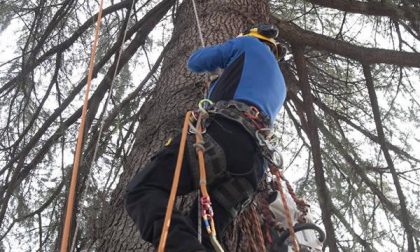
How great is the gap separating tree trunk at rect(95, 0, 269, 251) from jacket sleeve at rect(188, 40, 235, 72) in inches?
8.9

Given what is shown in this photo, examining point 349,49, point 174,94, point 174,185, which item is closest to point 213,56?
point 174,94

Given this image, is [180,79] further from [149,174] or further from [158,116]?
[149,174]

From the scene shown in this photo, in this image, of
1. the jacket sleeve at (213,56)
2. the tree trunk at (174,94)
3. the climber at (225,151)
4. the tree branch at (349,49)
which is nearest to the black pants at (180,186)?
the climber at (225,151)

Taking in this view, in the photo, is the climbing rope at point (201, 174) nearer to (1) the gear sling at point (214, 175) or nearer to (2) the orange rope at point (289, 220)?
(1) the gear sling at point (214, 175)

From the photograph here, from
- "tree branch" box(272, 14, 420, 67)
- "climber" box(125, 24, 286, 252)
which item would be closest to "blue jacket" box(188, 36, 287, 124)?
"climber" box(125, 24, 286, 252)

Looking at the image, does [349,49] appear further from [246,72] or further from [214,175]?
[214,175]

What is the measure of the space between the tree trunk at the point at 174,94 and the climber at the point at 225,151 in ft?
0.61

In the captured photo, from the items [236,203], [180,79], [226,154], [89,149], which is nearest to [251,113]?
[226,154]

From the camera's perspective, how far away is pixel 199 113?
5.82ft

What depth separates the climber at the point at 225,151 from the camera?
1.55m

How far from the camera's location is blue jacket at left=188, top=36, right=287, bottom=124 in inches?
78.0

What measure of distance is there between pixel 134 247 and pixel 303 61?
6.92ft

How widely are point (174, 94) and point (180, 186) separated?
3.15ft

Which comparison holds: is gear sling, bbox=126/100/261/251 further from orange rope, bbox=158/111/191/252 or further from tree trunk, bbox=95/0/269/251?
tree trunk, bbox=95/0/269/251
